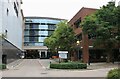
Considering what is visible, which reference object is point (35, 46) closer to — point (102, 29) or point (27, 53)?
point (27, 53)

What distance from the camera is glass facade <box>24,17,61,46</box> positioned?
142m

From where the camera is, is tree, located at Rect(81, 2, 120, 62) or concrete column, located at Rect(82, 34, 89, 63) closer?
tree, located at Rect(81, 2, 120, 62)

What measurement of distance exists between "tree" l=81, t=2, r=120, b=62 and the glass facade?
9288cm

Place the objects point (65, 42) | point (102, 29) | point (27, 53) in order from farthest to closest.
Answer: point (27, 53) → point (65, 42) → point (102, 29)

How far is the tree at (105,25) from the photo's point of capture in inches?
1809

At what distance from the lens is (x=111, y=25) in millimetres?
46750

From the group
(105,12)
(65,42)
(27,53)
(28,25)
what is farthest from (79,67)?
(28,25)

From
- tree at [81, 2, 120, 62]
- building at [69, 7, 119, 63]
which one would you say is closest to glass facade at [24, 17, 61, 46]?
building at [69, 7, 119, 63]

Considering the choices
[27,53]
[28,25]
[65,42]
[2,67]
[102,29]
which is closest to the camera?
[2,67]

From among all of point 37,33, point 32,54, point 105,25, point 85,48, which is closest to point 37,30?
point 37,33

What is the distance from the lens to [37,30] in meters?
143

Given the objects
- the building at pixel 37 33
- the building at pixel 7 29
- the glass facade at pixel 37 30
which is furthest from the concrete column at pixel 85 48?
the glass facade at pixel 37 30

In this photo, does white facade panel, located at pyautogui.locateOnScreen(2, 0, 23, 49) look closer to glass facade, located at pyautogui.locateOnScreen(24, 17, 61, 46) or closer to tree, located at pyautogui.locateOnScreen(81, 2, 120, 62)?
tree, located at pyautogui.locateOnScreen(81, 2, 120, 62)

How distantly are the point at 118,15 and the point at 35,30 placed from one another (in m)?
98.3
